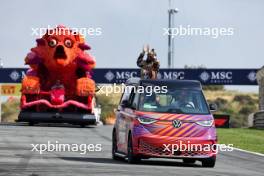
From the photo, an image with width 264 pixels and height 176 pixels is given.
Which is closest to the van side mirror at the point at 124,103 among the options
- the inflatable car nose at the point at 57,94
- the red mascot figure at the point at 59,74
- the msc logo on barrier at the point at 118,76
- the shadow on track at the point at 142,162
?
the shadow on track at the point at 142,162

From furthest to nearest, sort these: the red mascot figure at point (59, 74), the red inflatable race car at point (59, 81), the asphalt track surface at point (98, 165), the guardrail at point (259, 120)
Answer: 1. the guardrail at point (259, 120)
2. the red mascot figure at point (59, 74)
3. the red inflatable race car at point (59, 81)
4. the asphalt track surface at point (98, 165)

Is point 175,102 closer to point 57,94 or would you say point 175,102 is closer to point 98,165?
point 98,165

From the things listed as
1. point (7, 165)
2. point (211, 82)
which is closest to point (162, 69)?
point (211, 82)

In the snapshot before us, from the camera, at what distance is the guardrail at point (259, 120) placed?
42.0 metres

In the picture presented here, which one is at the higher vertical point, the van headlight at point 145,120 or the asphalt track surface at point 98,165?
the van headlight at point 145,120

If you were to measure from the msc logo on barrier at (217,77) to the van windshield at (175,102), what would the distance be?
49.8m

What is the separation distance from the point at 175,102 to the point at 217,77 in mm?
50593

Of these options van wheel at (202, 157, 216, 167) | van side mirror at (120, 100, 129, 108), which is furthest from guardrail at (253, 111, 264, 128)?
van wheel at (202, 157, 216, 167)

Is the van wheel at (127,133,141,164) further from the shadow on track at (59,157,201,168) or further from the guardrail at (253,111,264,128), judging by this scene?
the guardrail at (253,111,264,128)

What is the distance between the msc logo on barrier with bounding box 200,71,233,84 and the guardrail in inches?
926

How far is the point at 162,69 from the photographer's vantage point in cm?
6781

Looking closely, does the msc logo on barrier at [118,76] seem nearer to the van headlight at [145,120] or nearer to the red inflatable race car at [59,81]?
the red inflatable race car at [59,81]

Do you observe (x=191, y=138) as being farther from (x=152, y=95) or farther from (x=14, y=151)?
(x=14, y=151)

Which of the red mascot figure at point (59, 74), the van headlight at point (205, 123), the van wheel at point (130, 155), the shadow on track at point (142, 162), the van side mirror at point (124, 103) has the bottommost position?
the shadow on track at point (142, 162)
